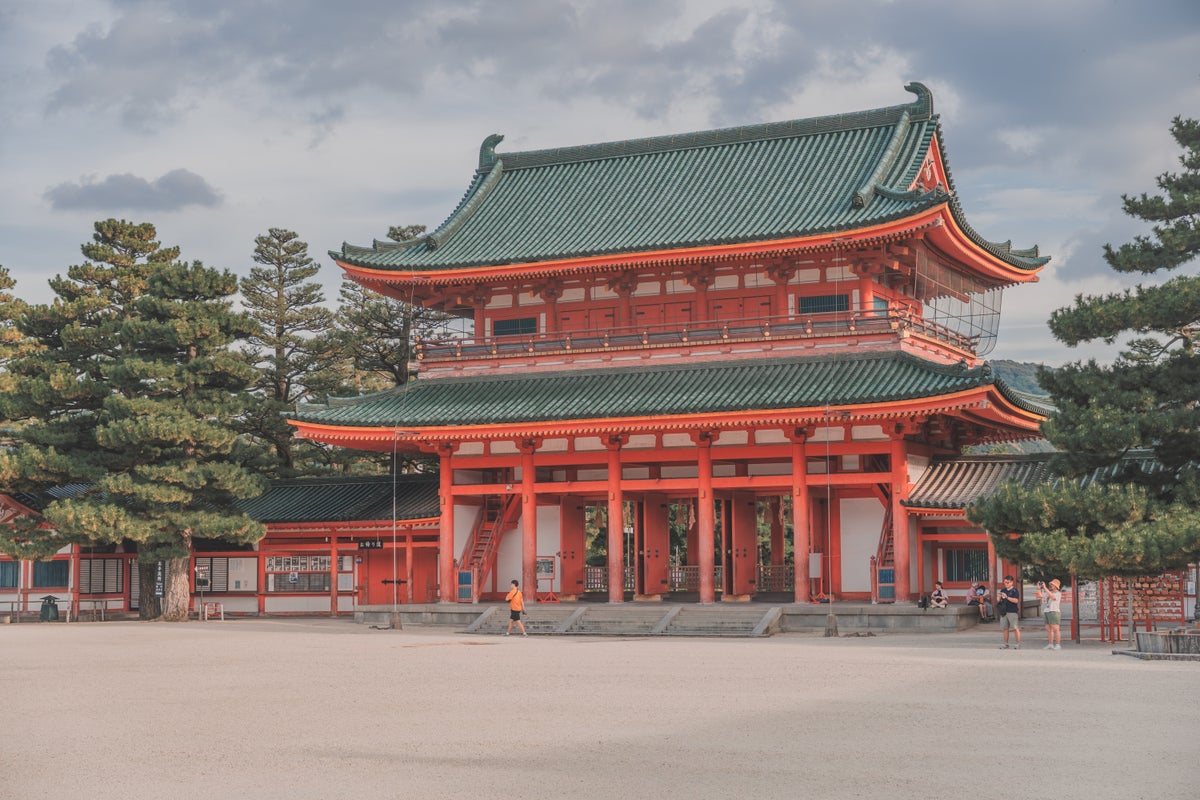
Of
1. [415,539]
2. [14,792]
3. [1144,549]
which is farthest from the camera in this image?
[415,539]

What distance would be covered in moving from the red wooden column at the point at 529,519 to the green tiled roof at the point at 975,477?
1036cm

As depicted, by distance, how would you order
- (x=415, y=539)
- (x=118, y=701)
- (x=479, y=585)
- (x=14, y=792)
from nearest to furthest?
1. (x=14, y=792)
2. (x=118, y=701)
3. (x=479, y=585)
4. (x=415, y=539)

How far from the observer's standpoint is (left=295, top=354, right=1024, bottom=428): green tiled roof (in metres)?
34.2

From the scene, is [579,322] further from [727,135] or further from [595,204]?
[727,135]

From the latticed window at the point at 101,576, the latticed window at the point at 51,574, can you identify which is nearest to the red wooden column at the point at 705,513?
the latticed window at the point at 101,576

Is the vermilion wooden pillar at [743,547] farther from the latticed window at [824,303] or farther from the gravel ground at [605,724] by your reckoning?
the gravel ground at [605,724]

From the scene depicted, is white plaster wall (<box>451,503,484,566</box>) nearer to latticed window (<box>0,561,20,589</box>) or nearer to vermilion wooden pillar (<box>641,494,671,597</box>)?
vermilion wooden pillar (<box>641,494,671,597</box>)

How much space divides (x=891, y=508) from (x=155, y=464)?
2149cm

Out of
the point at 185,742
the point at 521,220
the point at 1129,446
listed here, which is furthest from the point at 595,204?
the point at 185,742

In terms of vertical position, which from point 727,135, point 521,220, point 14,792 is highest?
point 727,135

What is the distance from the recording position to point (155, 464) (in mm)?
41125

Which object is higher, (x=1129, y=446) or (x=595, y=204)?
(x=595, y=204)

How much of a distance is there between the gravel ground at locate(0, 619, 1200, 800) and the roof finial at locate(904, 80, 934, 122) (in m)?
18.3

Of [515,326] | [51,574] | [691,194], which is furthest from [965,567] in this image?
[51,574]
